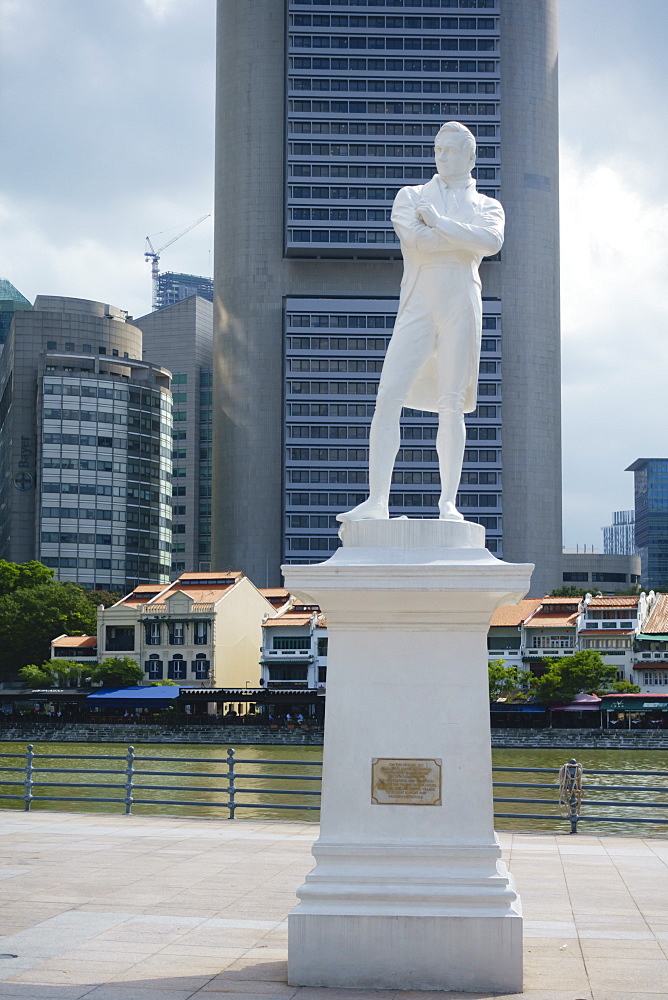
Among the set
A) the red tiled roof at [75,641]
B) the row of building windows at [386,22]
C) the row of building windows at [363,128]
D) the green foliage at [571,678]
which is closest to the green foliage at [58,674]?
the red tiled roof at [75,641]

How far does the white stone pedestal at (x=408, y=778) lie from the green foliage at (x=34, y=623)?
3056 inches

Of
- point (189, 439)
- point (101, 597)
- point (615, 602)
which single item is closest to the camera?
point (615, 602)

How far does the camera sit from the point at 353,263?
11912 cm

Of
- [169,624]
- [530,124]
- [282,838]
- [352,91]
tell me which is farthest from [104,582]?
[282,838]

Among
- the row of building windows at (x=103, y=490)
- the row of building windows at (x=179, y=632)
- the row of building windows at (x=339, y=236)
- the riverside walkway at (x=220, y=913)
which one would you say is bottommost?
the riverside walkway at (x=220, y=913)

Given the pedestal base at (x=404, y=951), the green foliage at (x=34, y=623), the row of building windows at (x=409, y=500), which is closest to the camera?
the pedestal base at (x=404, y=951)

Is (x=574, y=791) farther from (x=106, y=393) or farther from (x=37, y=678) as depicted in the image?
(x=106, y=393)

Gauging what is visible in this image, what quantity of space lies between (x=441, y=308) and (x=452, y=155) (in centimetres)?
133

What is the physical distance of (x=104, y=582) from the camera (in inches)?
4675

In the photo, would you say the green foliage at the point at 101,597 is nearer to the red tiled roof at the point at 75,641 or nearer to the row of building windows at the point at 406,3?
the red tiled roof at the point at 75,641

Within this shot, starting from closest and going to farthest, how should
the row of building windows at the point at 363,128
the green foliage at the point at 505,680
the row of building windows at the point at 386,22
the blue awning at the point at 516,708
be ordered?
the blue awning at the point at 516,708
the green foliage at the point at 505,680
the row of building windows at the point at 363,128
the row of building windows at the point at 386,22

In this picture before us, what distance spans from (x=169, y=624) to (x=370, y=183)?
191 ft

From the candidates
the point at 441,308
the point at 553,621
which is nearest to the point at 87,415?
the point at 553,621

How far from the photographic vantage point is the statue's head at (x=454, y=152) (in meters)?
10.1
